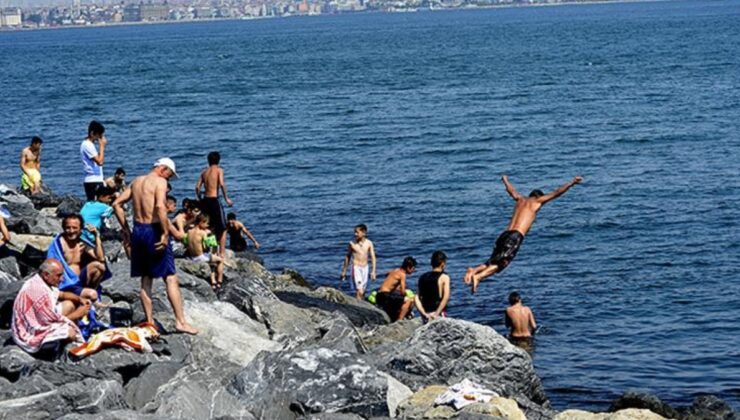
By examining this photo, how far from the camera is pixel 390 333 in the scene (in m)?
17.9

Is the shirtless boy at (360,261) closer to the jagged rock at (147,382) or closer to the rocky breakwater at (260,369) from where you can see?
the rocky breakwater at (260,369)

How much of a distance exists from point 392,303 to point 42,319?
8364mm

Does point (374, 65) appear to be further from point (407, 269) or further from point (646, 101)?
point (407, 269)

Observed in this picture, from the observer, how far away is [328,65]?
321 ft

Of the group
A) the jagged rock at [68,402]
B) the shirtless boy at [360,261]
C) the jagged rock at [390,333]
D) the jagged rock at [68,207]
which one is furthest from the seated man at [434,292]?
the jagged rock at [68,207]

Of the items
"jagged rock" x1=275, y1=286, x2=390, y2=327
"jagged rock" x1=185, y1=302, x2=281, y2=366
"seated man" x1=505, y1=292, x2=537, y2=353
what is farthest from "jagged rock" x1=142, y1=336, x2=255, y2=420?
"seated man" x1=505, y1=292, x2=537, y2=353

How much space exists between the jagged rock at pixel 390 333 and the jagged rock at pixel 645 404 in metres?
3.12

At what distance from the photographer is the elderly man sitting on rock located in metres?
12.4

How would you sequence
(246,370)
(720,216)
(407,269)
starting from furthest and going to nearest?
(720,216), (407,269), (246,370)

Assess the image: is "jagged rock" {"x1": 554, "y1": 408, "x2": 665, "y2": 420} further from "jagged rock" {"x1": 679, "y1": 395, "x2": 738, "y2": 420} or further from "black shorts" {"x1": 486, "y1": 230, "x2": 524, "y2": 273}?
"black shorts" {"x1": 486, "y1": 230, "x2": 524, "y2": 273}

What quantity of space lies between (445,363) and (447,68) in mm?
73762

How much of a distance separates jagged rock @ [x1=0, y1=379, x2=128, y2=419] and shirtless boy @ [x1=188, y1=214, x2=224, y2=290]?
23.8 ft

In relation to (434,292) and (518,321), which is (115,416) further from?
(518,321)

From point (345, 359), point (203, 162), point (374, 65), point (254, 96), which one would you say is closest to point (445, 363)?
point (345, 359)
